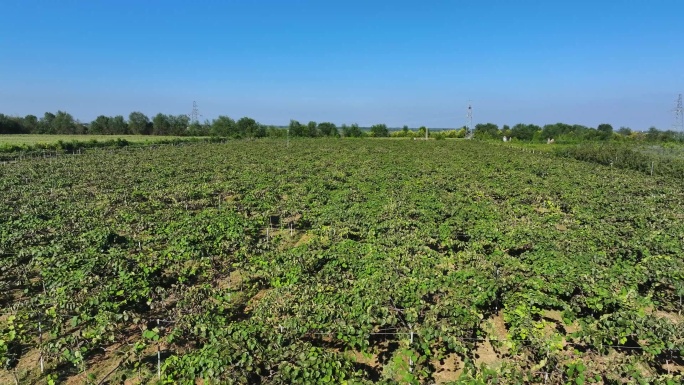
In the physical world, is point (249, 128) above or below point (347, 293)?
above

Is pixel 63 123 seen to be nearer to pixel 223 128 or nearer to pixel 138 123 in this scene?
pixel 138 123

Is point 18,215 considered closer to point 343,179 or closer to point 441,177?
point 343,179

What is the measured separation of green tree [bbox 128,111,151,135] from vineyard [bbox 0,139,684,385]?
301ft

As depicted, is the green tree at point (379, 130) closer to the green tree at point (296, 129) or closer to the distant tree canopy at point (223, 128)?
the distant tree canopy at point (223, 128)

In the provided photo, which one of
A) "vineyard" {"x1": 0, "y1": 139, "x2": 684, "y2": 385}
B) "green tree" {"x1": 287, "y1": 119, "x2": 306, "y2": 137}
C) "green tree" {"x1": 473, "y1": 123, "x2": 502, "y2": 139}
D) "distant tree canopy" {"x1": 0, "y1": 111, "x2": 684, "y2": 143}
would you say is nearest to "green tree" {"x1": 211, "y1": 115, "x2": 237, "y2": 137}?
"distant tree canopy" {"x1": 0, "y1": 111, "x2": 684, "y2": 143}

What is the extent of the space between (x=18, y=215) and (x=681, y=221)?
71.7 feet

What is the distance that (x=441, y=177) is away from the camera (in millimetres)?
23375

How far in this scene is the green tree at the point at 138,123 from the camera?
9688 centimetres

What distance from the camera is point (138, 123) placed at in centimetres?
9731

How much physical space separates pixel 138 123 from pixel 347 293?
105 metres

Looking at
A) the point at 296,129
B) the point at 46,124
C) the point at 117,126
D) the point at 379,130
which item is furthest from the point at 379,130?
the point at 46,124

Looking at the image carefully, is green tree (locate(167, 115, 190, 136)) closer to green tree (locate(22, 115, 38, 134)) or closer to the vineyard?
green tree (locate(22, 115, 38, 134))

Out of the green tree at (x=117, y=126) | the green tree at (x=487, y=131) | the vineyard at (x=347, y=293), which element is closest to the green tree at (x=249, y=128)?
the green tree at (x=117, y=126)

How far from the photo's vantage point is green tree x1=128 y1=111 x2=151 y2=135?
9688 cm
